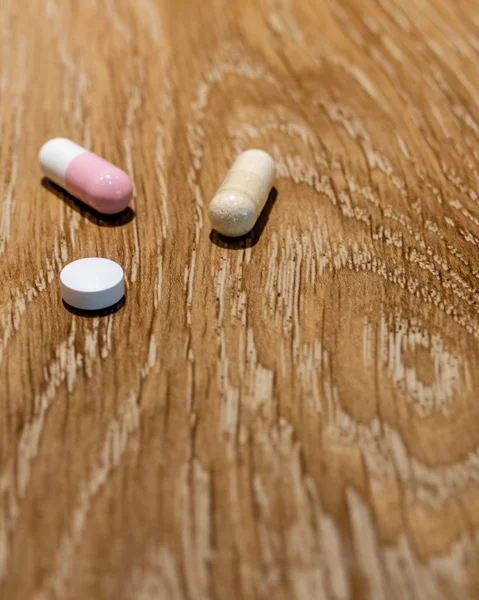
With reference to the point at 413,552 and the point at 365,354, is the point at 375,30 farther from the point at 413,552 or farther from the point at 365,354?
the point at 413,552

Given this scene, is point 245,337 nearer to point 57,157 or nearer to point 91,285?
point 91,285

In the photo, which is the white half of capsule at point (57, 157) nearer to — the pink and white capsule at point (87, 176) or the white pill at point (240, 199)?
the pink and white capsule at point (87, 176)

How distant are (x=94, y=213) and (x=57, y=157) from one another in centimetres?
12

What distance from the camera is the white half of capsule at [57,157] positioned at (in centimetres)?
117

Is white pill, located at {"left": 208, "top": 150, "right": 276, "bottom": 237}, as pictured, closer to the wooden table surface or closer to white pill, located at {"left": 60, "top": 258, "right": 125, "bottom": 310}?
the wooden table surface

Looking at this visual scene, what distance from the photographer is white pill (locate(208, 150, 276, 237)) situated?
3.51 ft

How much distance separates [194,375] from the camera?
876mm

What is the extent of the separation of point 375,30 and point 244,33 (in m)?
0.32

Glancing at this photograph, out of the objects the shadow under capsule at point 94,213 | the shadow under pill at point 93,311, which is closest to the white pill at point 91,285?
the shadow under pill at point 93,311

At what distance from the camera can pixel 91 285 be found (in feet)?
3.13

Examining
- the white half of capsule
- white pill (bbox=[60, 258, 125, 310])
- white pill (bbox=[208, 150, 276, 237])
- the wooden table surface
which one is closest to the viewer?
the wooden table surface

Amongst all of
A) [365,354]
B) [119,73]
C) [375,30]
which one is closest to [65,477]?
[365,354]

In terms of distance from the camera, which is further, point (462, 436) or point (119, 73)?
point (119, 73)

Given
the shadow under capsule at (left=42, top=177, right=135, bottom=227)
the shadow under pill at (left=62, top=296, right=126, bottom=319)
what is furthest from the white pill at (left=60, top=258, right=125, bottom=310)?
the shadow under capsule at (left=42, top=177, right=135, bottom=227)
